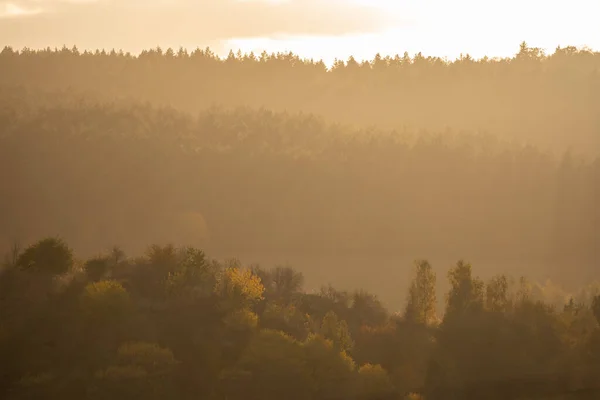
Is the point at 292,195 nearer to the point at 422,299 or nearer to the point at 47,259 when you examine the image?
the point at 422,299

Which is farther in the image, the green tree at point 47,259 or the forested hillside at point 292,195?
the forested hillside at point 292,195

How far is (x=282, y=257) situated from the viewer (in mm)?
143375

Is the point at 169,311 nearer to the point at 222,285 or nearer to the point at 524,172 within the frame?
the point at 222,285

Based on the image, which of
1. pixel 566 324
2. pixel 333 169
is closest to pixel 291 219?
pixel 333 169

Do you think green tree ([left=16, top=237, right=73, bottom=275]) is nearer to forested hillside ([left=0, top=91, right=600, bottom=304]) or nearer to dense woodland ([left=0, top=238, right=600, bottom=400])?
dense woodland ([left=0, top=238, right=600, bottom=400])

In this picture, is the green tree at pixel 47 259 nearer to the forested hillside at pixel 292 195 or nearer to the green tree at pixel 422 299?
the green tree at pixel 422 299

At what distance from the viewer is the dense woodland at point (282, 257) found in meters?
68.9

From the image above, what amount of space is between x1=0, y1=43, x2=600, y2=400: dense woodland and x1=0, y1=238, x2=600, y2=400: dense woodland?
23cm

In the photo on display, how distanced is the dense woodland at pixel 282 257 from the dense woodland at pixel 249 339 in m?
0.23

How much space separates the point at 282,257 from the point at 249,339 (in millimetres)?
67926

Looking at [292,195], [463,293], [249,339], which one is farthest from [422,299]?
[292,195]

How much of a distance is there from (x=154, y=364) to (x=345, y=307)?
31203 mm

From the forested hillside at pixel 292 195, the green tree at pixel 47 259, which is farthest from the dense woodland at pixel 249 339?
the forested hillside at pixel 292 195

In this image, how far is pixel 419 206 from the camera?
15338 centimetres
